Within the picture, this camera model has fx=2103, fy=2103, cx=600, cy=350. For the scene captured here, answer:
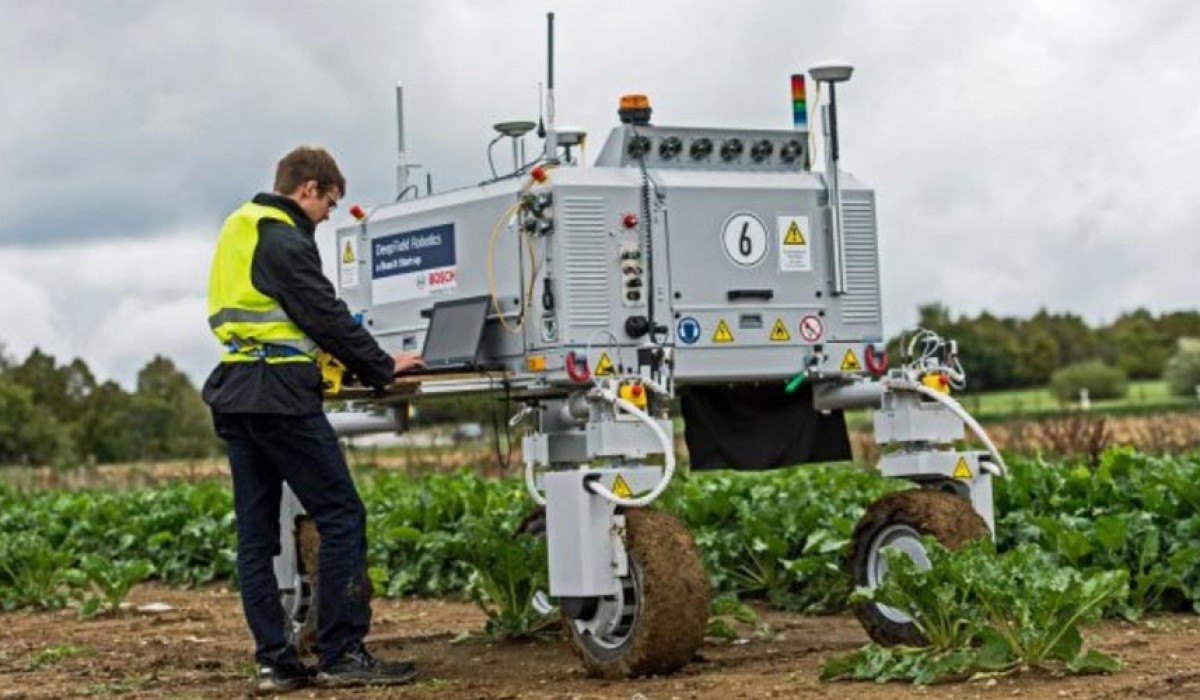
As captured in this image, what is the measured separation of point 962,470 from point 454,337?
257cm

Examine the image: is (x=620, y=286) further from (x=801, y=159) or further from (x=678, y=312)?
(x=801, y=159)

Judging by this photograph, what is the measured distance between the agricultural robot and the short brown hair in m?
0.92

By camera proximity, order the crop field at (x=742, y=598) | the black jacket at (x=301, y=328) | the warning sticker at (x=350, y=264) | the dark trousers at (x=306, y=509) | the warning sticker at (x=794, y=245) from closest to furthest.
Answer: the crop field at (x=742, y=598) → the black jacket at (x=301, y=328) → the dark trousers at (x=306, y=509) → the warning sticker at (x=794, y=245) → the warning sticker at (x=350, y=264)

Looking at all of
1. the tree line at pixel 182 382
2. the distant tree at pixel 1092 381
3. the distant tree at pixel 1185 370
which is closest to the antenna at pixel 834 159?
the tree line at pixel 182 382

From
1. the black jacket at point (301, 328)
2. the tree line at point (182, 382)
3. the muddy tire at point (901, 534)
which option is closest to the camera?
the black jacket at point (301, 328)

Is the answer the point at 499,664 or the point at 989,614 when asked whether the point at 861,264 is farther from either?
the point at 499,664

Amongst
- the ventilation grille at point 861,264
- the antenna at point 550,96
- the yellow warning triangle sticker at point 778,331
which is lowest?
the yellow warning triangle sticker at point 778,331

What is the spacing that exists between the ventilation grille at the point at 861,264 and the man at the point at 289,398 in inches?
88.7

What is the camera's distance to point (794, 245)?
10.3 meters

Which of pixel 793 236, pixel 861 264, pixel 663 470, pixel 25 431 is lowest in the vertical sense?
pixel 663 470

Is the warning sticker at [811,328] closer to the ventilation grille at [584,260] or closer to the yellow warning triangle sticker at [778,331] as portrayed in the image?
the yellow warning triangle sticker at [778,331]

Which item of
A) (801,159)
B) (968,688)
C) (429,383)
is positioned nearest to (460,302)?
(429,383)

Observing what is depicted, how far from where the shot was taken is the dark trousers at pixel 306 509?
30.8 ft

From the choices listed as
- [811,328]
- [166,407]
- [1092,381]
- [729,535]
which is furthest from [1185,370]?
[811,328]
